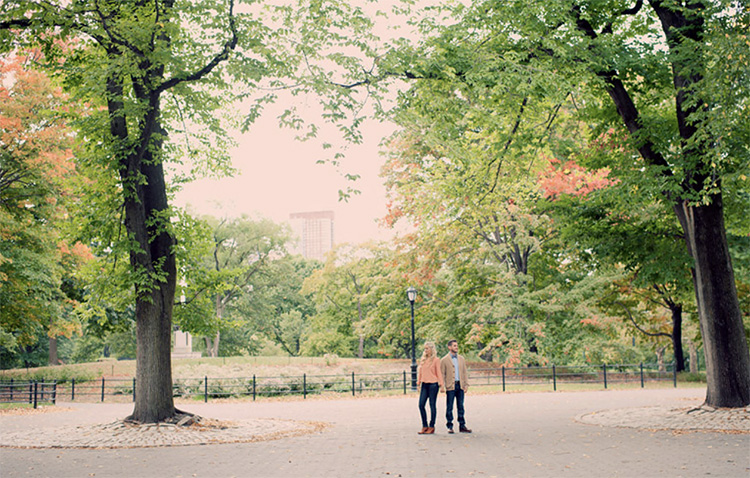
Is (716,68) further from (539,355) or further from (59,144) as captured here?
(59,144)

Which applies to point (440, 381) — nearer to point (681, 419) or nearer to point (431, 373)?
point (431, 373)

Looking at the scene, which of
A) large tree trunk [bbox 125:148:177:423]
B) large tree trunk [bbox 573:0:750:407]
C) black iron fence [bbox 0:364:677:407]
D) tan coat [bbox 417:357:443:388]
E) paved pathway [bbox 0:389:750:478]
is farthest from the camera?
black iron fence [bbox 0:364:677:407]

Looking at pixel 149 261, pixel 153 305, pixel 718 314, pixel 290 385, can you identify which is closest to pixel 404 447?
pixel 153 305

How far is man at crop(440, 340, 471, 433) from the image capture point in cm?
1266

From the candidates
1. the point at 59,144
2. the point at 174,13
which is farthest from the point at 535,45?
the point at 59,144

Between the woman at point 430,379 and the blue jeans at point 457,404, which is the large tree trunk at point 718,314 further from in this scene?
the woman at point 430,379

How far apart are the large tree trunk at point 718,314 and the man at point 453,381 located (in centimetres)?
547

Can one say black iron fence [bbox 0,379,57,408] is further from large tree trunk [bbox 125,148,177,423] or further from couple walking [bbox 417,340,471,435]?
couple walking [bbox 417,340,471,435]

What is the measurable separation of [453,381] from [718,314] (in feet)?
19.9

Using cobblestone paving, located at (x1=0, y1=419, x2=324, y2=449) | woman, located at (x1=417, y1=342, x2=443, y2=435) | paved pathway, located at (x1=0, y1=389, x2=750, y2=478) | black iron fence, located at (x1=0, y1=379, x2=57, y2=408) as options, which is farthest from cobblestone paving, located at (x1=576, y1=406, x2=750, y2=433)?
black iron fence, located at (x1=0, y1=379, x2=57, y2=408)

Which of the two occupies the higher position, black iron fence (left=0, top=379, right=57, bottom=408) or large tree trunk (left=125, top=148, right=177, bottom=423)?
large tree trunk (left=125, top=148, right=177, bottom=423)

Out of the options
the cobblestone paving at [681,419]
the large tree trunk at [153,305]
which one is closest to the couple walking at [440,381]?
the cobblestone paving at [681,419]

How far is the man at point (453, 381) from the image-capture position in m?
12.7

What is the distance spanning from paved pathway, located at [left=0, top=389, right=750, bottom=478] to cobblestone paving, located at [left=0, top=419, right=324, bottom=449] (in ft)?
0.11
